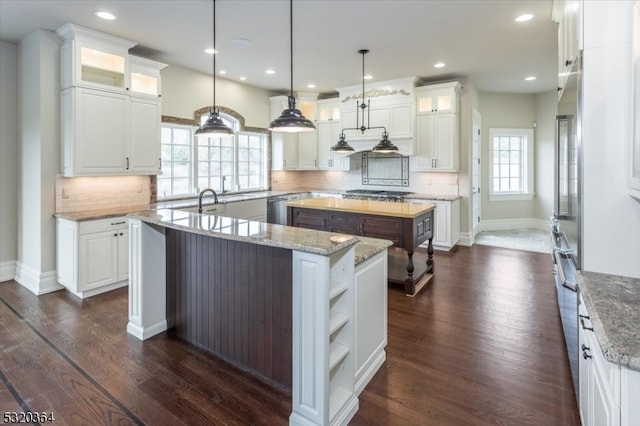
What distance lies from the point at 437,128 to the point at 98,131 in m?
5.16

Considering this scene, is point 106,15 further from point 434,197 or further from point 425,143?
point 434,197

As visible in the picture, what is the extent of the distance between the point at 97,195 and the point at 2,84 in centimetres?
168

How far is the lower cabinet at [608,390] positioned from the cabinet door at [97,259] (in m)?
4.38

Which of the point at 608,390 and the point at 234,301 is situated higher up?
the point at 608,390

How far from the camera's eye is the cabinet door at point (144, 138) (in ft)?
14.6

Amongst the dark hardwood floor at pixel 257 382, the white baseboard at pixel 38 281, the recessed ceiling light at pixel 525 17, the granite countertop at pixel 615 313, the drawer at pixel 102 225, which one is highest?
the recessed ceiling light at pixel 525 17

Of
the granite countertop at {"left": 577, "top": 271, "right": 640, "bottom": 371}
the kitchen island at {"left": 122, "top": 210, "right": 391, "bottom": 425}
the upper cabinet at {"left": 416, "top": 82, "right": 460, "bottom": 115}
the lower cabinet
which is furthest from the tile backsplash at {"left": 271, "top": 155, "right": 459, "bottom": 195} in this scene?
the lower cabinet

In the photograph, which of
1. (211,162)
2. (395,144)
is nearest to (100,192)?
(211,162)

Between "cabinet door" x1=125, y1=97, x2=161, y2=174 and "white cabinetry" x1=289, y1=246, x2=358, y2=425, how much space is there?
3.50 meters

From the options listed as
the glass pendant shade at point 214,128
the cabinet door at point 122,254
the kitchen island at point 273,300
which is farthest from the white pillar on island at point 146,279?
the cabinet door at point 122,254

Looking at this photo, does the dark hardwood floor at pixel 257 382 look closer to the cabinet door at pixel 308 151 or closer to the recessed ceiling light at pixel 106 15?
the recessed ceiling light at pixel 106 15

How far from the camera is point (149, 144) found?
15.3 ft

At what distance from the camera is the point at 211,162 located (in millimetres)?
6180

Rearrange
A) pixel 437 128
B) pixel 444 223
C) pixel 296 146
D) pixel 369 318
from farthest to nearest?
pixel 296 146, pixel 437 128, pixel 444 223, pixel 369 318
